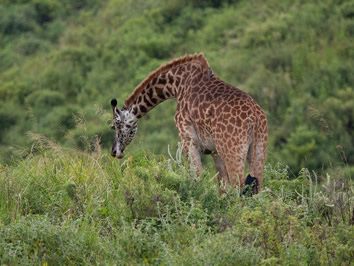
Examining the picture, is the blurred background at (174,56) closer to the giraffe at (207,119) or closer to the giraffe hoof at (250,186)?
the giraffe at (207,119)

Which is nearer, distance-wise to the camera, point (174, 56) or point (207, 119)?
point (207, 119)

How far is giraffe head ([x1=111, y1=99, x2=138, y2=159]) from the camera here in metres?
8.82

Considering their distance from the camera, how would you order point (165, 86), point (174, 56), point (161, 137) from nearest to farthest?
point (165, 86) → point (161, 137) → point (174, 56)

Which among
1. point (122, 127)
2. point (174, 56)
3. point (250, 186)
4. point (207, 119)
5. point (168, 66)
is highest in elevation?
point (168, 66)

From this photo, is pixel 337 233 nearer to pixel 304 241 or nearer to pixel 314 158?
pixel 304 241

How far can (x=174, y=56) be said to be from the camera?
38938mm

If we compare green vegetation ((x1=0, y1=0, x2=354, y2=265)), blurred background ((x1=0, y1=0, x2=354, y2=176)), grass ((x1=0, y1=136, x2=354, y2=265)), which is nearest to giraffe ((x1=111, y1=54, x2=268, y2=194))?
green vegetation ((x1=0, y1=0, x2=354, y2=265))

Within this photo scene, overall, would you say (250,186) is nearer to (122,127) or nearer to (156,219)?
(156,219)

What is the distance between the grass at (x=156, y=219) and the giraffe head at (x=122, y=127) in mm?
664

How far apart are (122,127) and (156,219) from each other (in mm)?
2580

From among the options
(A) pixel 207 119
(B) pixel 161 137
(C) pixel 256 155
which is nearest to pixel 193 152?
(A) pixel 207 119

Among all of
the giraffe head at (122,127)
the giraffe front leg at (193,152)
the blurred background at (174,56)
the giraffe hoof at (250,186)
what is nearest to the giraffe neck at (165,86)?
the giraffe head at (122,127)

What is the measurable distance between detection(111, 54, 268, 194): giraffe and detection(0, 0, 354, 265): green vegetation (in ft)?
0.90

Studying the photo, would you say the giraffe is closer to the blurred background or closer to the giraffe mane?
the giraffe mane
